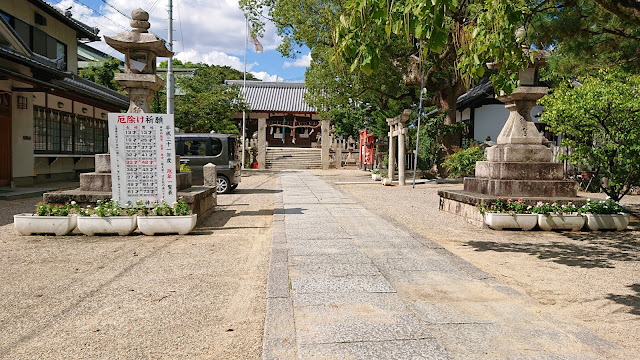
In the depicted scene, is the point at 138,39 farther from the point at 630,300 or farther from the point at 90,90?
the point at 90,90

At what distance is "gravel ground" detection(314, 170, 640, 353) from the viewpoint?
137 inches

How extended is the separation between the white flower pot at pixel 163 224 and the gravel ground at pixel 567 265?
146 inches

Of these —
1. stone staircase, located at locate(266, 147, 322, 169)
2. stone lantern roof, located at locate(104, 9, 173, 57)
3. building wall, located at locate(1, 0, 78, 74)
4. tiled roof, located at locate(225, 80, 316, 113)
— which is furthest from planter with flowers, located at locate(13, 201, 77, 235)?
tiled roof, located at locate(225, 80, 316, 113)

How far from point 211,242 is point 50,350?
3.40 meters

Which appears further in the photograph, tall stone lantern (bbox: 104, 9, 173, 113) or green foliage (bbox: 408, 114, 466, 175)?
green foliage (bbox: 408, 114, 466, 175)

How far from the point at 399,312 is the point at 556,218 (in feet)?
16.7

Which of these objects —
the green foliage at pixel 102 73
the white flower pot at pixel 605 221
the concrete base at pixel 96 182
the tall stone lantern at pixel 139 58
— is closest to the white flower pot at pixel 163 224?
the concrete base at pixel 96 182

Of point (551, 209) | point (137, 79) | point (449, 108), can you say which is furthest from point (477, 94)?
point (137, 79)

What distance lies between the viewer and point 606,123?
830 centimetres

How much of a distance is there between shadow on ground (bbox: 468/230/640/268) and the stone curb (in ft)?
9.37

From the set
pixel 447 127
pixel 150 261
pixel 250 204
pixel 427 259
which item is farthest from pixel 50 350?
pixel 447 127

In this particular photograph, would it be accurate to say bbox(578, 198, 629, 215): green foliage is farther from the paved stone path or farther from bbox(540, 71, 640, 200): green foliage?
the paved stone path

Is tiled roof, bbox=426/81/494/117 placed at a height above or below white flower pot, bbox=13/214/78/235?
above

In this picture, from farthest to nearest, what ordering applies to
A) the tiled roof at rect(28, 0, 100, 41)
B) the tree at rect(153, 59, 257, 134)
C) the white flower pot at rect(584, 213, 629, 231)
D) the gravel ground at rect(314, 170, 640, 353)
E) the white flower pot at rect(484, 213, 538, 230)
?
the tree at rect(153, 59, 257, 134) < the tiled roof at rect(28, 0, 100, 41) < the white flower pot at rect(584, 213, 629, 231) < the white flower pot at rect(484, 213, 538, 230) < the gravel ground at rect(314, 170, 640, 353)
